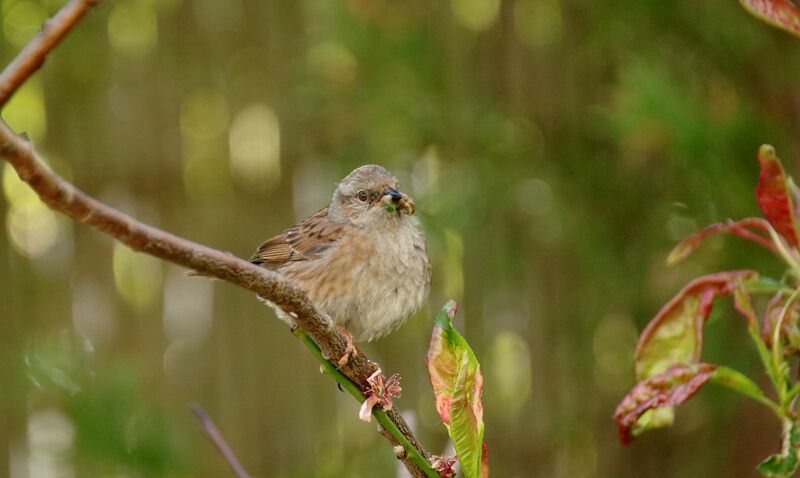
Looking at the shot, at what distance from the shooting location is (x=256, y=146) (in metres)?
Result: 3.91

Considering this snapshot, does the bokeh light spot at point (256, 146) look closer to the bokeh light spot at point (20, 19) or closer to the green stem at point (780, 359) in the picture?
the bokeh light spot at point (20, 19)

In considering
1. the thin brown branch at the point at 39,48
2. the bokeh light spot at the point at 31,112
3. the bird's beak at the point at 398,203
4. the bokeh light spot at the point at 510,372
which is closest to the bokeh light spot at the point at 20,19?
the bokeh light spot at the point at 31,112

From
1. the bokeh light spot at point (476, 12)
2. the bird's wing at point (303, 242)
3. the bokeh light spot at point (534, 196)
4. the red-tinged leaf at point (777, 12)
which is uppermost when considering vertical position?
the bokeh light spot at point (476, 12)

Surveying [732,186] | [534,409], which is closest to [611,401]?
[534,409]

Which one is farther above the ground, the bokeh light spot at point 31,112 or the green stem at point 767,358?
the bokeh light spot at point 31,112

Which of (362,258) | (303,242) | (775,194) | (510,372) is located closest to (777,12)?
(775,194)

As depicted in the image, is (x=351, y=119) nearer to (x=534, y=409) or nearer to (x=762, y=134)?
(x=534, y=409)

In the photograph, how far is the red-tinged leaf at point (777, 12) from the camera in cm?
97

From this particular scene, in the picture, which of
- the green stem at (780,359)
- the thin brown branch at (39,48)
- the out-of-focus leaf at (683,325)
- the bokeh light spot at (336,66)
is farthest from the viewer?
the bokeh light spot at (336,66)

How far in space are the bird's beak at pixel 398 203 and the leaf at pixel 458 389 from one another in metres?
0.84

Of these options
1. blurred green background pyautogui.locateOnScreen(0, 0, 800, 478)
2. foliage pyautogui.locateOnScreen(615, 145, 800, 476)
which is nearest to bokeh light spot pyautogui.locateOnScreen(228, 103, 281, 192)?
blurred green background pyautogui.locateOnScreen(0, 0, 800, 478)

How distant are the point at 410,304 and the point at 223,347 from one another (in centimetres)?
192

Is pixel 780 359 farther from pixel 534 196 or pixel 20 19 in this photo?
pixel 20 19

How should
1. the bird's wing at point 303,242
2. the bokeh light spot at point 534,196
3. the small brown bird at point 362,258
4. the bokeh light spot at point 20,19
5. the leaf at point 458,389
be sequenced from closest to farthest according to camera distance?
the leaf at point 458,389 < the small brown bird at point 362,258 < the bird's wing at point 303,242 < the bokeh light spot at point 534,196 < the bokeh light spot at point 20,19
